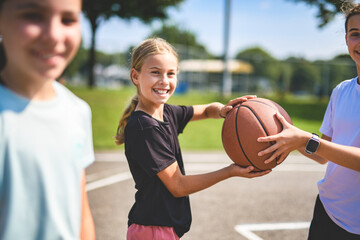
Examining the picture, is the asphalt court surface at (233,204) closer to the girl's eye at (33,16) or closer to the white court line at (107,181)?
the white court line at (107,181)

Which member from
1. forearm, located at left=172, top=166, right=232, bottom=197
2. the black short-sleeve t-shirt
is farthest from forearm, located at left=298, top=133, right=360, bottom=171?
the black short-sleeve t-shirt

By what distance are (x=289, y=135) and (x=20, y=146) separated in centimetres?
157

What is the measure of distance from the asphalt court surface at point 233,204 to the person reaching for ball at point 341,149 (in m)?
2.01

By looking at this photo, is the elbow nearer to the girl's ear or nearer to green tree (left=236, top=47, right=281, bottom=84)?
the girl's ear

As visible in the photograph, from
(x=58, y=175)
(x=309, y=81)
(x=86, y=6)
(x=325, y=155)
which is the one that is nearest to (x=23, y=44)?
(x=58, y=175)

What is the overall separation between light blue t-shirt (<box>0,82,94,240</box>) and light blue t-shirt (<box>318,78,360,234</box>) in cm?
180

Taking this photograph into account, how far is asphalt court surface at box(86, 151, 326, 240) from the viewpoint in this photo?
4.54m

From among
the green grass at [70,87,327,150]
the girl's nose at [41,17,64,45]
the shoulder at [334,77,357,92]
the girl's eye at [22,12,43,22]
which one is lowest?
the green grass at [70,87,327,150]

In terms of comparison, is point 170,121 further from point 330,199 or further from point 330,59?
point 330,59

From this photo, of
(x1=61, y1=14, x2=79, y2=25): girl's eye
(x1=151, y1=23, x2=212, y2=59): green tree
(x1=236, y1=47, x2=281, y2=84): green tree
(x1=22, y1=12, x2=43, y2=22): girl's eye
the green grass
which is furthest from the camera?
(x1=151, y1=23, x2=212, y2=59): green tree

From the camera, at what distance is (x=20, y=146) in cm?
133

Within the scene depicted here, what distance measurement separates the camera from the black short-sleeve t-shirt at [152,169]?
223 centimetres

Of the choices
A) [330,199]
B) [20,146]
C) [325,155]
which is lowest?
[330,199]

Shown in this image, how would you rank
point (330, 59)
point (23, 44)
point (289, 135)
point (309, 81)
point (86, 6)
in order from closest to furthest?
1. point (23, 44)
2. point (289, 135)
3. point (86, 6)
4. point (330, 59)
5. point (309, 81)
